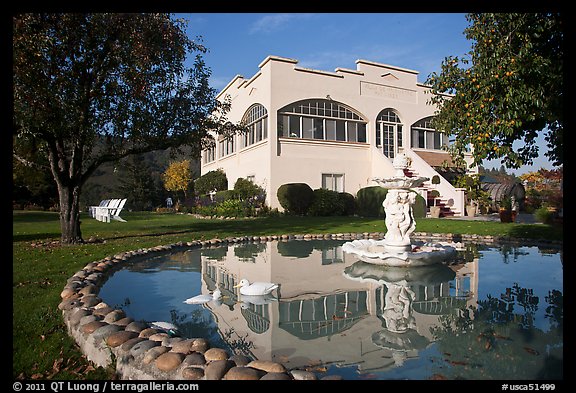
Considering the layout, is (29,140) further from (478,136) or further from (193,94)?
(478,136)

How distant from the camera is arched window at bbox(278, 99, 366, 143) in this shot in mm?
20719

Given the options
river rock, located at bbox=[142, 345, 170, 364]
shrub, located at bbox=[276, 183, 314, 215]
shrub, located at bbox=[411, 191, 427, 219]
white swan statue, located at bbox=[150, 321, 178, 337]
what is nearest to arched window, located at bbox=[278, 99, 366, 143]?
shrub, located at bbox=[276, 183, 314, 215]

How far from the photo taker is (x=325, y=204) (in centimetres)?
1912

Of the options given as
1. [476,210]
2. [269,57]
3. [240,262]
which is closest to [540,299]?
[240,262]

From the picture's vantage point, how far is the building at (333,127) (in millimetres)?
20156

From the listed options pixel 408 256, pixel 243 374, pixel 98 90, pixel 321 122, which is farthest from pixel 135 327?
pixel 321 122

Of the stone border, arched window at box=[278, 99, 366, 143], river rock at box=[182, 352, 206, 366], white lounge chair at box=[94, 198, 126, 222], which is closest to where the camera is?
the stone border

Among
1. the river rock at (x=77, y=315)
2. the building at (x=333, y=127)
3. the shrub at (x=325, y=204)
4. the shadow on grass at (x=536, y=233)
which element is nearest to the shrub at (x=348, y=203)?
the shrub at (x=325, y=204)

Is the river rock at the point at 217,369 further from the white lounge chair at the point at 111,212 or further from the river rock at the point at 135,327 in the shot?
the white lounge chair at the point at 111,212

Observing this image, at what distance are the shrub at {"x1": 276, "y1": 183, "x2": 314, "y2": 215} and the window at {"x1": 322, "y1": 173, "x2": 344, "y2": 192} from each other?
7.36 feet

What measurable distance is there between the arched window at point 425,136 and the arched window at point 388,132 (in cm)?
134

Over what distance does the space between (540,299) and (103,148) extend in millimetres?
10702

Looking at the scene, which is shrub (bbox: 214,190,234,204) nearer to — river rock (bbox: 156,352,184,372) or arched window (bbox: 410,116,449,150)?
arched window (bbox: 410,116,449,150)

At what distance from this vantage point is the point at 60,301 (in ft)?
13.9
